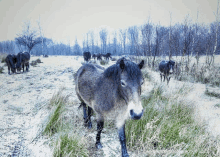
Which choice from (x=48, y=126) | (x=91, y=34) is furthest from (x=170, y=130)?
(x=91, y=34)

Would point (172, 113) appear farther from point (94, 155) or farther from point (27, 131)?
point (27, 131)

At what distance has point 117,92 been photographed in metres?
1.86

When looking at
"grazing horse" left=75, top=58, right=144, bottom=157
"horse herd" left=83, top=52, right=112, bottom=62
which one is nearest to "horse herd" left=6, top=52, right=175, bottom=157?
"grazing horse" left=75, top=58, right=144, bottom=157

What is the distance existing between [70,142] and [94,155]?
54cm

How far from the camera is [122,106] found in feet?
6.08

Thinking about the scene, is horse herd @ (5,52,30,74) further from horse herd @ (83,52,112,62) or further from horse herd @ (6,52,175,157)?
horse herd @ (83,52,112,62)

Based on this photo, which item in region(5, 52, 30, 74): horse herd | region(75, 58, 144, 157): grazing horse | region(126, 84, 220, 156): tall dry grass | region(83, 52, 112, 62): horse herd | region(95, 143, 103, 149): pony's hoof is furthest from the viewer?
region(83, 52, 112, 62): horse herd

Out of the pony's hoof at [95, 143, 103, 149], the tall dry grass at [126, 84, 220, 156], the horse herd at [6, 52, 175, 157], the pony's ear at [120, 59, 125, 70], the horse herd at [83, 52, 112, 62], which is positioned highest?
the horse herd at [83, 52, 112, 62]

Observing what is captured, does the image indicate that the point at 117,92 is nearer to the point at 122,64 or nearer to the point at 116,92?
the point at 116,92

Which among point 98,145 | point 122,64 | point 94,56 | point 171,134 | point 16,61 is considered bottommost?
point 98,145

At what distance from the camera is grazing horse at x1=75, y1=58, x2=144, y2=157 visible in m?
1.50

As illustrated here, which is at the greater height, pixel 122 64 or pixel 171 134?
pixel 122 64

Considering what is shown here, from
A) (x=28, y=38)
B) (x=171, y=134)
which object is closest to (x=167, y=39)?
(x=171, y=134)

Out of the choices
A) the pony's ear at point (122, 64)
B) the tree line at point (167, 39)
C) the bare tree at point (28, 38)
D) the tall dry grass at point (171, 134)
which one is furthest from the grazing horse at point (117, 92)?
the bare tree at point (28, 38)
